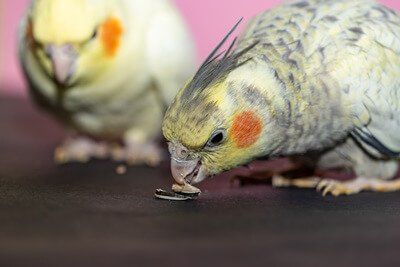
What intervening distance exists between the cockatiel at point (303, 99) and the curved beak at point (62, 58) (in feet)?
2.00

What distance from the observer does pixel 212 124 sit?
1.65 metres

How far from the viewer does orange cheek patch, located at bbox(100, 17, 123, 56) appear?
2350mm

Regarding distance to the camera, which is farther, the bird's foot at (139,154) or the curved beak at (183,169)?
the bird's foot at (139,154)

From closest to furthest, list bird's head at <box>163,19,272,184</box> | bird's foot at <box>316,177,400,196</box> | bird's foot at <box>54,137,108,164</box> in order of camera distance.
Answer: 1. bird's head at <box>163,19,272,184</box>
2. bird's foot at <box>316,177,400,196</box>
3. bird's foot at <box>54,137,108,164</box>

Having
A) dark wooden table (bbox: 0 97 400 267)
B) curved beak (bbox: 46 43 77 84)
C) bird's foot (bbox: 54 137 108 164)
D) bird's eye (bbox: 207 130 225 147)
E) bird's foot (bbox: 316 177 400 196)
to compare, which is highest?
curved beak (bbox: 46 43 77 84)

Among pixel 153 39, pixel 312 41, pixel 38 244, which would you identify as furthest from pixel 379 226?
pixel 153 39

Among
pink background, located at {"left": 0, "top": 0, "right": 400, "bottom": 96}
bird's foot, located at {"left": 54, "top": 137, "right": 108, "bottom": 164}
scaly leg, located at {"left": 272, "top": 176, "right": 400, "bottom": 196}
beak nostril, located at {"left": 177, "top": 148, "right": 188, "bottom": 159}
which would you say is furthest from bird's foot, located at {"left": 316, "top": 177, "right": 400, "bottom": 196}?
pink background, located at {"left": 0, "top": 0, "right": 400, "bottom": 96}

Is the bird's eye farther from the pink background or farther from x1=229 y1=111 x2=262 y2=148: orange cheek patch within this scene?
the pink background

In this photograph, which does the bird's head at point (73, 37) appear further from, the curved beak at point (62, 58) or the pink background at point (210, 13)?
the pink background at point (210, 13)

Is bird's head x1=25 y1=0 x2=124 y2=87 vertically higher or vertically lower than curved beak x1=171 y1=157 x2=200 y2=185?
higher

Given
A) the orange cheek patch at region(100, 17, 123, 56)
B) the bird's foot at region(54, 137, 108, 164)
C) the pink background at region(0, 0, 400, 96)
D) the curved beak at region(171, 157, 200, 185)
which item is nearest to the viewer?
the curved beak at region(171, 157, 200, 185)

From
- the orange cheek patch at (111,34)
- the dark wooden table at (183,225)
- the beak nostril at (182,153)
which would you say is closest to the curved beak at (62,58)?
the orange cheek patch at (111,34)

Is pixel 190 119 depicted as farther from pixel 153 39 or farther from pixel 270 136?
pixel 153 39

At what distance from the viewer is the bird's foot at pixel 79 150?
2.56 meters
